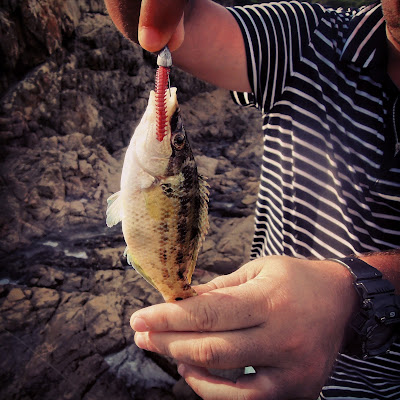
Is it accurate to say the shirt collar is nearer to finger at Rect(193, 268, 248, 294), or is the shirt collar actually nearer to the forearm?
the forearm

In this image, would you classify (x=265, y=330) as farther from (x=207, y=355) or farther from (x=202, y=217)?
(x=202, y=217)

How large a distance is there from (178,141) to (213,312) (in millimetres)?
684

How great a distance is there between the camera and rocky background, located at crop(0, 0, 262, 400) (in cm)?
222

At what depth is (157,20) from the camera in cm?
104

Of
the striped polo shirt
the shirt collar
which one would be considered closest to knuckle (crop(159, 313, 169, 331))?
the striped polo shirt

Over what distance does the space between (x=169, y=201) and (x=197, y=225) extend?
0.18 metres

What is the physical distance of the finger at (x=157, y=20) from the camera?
3.38ft

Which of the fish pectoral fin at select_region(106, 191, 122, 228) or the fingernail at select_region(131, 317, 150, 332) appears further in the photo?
the fish pectoral fin at select_region(106, 191, 122, 228)

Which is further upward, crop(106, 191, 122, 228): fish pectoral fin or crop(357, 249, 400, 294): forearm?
crop(106, 191, 122, 228): fish pectoral fin

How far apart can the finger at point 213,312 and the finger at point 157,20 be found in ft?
3.07

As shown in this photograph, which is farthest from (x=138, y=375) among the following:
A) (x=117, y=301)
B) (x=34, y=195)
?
(x=34, y=195)

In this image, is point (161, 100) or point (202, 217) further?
point (202, 217)

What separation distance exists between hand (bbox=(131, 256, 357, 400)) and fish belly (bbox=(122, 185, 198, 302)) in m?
0.13

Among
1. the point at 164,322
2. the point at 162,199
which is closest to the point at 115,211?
the point at 162,199
